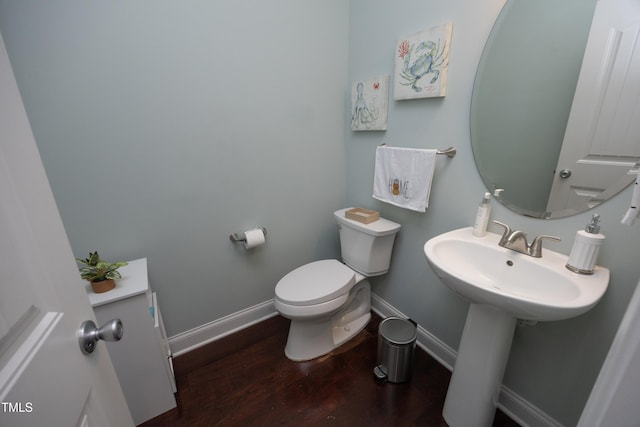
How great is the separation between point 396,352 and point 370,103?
1.39 meters

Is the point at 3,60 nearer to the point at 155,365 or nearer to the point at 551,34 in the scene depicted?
the point at 155,365

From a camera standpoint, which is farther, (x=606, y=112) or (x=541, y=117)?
(x=541, y=117)

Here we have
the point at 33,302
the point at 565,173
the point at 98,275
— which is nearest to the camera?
the point at 33,302

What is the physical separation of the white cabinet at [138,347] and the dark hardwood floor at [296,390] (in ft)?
0.34

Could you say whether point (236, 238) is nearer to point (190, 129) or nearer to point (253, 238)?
point (253, 238)

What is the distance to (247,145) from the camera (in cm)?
154

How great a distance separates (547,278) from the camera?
0.91 metres

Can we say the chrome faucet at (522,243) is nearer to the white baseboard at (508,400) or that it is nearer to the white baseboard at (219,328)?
the white baseboard at (508,400)

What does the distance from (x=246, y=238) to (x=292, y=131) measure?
0.72 m

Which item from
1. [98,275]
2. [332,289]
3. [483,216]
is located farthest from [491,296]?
[98,275]

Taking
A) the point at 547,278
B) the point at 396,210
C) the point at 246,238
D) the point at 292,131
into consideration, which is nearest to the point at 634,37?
the point at 547,278

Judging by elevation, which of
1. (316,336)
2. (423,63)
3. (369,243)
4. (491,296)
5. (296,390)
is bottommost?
(296,390)

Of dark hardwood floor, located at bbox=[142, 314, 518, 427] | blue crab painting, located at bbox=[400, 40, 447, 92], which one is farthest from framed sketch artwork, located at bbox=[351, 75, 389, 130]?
dark hardwood floor, located at bbox=[142, 314, 518, 427]

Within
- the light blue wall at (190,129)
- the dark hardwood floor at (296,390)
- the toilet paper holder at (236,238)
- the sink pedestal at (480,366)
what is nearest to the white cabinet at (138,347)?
the dark hardwood floor at (296,390)
